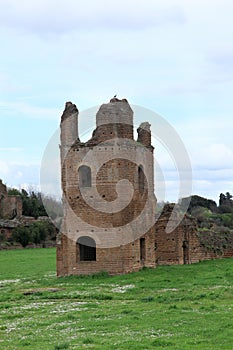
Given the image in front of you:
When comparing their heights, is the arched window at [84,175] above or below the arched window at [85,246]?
above

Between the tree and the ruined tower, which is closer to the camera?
the ruined tower

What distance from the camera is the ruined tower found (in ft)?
98.1

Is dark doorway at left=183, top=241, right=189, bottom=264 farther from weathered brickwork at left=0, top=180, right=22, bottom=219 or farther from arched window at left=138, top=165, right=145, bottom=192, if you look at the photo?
weathered brickwork at left=0, top=180, right=22, bottom=219

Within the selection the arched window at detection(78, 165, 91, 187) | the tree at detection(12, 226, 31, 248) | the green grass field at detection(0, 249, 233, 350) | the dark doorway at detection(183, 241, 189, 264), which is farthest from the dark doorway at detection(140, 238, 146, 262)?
the tree at detection(12, 226, 31, 248)

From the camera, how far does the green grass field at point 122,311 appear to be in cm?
1352

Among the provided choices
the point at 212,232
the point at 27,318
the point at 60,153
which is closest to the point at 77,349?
the point at 27,318

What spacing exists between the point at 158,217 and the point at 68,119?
9.22 metres

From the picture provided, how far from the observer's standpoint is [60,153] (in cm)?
3234

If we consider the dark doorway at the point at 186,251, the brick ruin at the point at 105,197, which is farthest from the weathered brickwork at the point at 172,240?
the brick ruin at the point at 105,197

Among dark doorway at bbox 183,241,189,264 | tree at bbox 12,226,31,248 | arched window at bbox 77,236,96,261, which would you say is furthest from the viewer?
tree at bbox 12,226,31,248

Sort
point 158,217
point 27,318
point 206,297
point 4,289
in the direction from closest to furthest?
point 27,318 < point 206,297 < point 4,289 < point 158,217

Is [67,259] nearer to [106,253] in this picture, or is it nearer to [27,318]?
[106,253]

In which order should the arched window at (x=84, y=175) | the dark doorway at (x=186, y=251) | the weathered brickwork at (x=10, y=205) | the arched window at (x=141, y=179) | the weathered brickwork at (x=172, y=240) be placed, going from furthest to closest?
Answer: the weathered brickwork at (x=10, y=205) → the dark doorway at (x=186, y=251) → the weathered brickwork at (x=172, y=240) → the arched window at (x=141, y=179) → the arched window at (x=84, y=175)

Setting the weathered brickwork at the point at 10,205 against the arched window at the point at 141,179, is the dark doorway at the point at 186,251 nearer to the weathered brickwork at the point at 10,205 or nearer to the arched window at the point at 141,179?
the arched window at the point at 141,179
